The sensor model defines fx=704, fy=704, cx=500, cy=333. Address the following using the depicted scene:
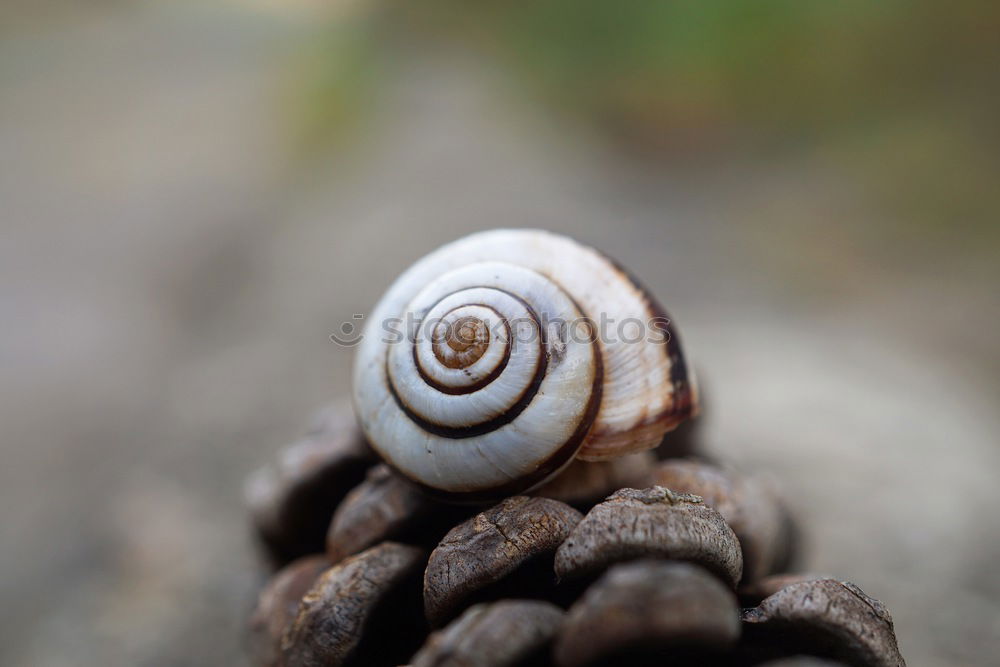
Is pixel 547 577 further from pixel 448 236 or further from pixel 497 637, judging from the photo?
pixel 448 236

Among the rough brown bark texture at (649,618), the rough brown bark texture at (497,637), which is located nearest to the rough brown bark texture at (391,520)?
the rough brown bark texture at (497,637)

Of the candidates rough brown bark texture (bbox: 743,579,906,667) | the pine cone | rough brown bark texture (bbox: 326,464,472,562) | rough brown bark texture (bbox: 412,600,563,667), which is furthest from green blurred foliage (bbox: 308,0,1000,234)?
rough brown bark texture (bbox: 412,600,563,667)

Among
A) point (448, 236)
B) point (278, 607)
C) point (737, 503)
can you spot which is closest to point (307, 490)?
point (278, 607)

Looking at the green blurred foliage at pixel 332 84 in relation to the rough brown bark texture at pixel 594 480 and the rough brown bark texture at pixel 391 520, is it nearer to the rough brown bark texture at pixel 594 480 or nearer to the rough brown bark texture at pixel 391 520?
the rough brown bark texture at pixel 391 520

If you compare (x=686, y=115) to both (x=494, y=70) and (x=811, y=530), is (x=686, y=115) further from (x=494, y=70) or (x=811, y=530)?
(x=811, y=530)

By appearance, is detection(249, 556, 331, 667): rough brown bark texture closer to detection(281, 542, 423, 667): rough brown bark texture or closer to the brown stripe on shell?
detection(281, 542, 423, 667): rough brown bark texture
